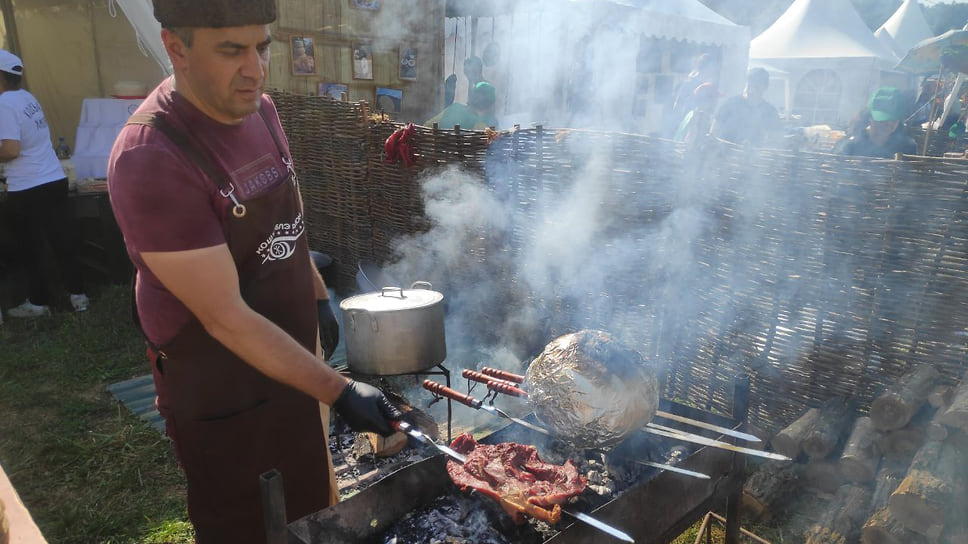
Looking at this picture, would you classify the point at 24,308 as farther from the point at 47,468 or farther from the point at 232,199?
the point at 232,199

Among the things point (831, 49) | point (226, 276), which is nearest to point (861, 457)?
point (226, 276)

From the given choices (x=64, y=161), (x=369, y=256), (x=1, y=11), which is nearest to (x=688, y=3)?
(x=369, y=256)

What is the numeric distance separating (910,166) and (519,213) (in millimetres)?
2750

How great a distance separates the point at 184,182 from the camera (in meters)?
1.75

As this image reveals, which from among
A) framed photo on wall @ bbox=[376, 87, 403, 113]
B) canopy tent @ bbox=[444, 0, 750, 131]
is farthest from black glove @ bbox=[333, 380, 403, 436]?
framed photo on wall @ bbox=[376, 87, 403, 113]

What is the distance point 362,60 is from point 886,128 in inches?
310

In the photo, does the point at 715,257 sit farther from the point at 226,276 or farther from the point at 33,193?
the point at 33,193

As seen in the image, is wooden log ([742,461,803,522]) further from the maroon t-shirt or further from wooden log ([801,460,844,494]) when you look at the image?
the maroon t-shirt

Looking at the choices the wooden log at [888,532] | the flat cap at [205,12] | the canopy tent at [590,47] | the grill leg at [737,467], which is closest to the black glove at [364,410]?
the flat cap at [205,12]

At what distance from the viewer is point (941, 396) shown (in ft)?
→ 10.2

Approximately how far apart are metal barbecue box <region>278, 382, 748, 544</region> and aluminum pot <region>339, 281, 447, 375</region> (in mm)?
1336

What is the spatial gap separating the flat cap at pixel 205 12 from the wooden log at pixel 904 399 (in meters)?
3.54

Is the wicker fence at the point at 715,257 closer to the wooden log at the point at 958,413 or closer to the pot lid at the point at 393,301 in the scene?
the wooden log at the point at 958,413

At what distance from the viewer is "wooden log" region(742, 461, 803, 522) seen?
3574 mm
